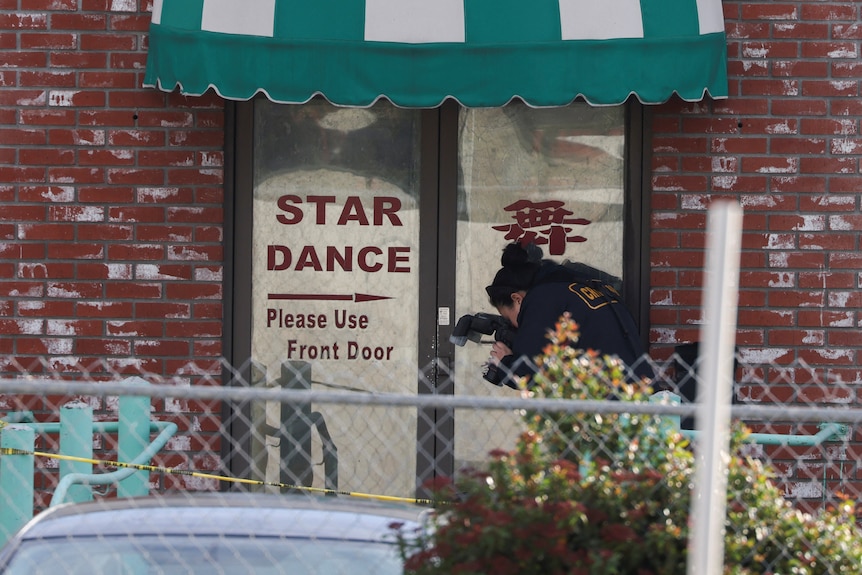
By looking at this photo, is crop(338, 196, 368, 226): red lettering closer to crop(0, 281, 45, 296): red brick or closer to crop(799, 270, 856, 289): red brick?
crop(0, 281, 45, 296): red brick

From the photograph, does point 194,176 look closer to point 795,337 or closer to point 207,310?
point 207,310

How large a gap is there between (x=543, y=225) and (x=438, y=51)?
1.30 m

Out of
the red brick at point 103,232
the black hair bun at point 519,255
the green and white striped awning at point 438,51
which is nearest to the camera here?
the green and white striped awning at point 438,51

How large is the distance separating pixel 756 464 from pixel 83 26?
442cm

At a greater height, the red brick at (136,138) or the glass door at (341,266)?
the red brick at (136,138)

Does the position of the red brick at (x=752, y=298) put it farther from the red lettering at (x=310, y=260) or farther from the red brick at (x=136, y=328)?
the red brick at (x=136, y=328)

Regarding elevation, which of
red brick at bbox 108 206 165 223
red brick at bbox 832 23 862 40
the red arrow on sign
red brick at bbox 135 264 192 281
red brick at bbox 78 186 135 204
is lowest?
the red arrow on sign

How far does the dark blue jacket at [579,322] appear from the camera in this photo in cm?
561

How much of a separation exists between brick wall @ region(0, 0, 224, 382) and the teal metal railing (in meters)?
1.14

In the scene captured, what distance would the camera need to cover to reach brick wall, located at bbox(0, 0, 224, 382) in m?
6.37

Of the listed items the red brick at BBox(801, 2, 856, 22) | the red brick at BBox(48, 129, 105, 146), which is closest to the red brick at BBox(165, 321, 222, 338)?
the red brick at BBox(48, 129, 105, 146)

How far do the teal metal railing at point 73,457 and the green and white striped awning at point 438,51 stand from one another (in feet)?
5.31

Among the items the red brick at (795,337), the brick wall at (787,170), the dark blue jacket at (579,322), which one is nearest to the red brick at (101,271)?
the dark blue jacket at (579,322)

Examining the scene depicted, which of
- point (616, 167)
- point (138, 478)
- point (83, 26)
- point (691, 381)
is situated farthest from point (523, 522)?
point (83, 26)
